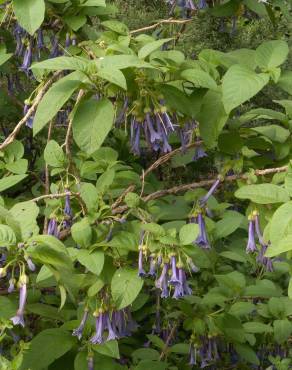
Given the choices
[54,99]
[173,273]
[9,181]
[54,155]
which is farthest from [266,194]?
[9,181]

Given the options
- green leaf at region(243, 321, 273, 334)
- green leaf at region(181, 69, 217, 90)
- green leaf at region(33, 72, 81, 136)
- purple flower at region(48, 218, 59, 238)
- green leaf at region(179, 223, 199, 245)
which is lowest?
green leaf at region(243, 321, 273, 334)

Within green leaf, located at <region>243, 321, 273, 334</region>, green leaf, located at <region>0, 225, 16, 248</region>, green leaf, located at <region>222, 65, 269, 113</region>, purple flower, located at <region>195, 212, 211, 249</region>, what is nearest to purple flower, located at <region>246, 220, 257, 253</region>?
purple flower, located at <region>195, 212, 211, 249</region>

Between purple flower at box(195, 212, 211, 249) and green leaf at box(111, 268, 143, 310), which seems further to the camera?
purple flower at box(195, 212, 211, 249)

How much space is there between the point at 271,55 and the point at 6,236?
95 cm

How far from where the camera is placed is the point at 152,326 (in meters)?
2.65

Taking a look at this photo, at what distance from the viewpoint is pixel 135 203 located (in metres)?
1.74

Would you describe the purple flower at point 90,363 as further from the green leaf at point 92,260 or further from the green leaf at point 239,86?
the green leaf at point 239,86

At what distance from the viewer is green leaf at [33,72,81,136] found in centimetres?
158

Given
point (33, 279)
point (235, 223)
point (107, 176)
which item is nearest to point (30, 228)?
point (107, 176)

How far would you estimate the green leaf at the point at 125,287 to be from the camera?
5.47 ft

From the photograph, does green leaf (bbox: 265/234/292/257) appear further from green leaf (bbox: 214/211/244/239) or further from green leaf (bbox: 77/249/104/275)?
green leaf (bbox: 214/211/244/239)

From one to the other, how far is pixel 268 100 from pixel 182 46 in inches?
34.9

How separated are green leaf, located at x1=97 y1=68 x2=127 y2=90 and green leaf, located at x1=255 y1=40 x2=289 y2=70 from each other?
1.65 ft

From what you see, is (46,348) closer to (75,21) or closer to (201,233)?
(201,233)
